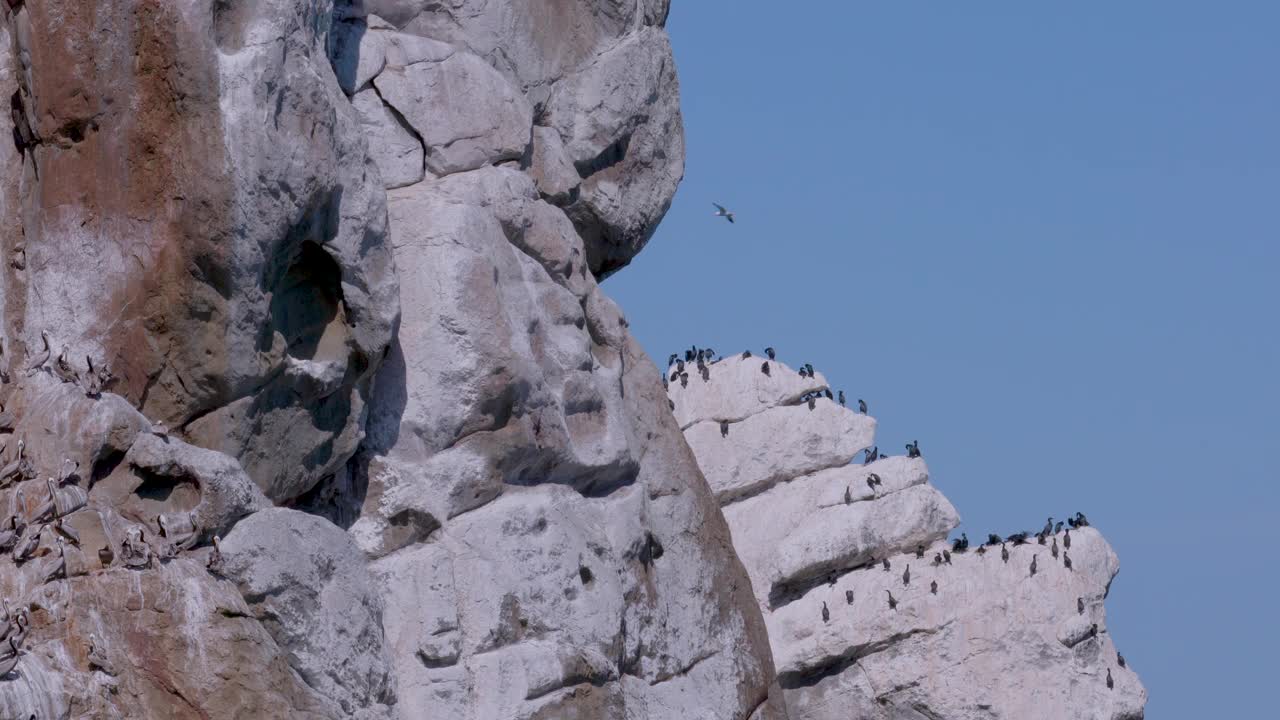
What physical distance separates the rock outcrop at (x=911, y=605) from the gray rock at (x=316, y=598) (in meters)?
18.7

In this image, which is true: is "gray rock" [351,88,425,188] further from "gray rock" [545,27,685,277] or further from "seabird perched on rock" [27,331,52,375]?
"seabird perched on rock" [27,331,52,375]

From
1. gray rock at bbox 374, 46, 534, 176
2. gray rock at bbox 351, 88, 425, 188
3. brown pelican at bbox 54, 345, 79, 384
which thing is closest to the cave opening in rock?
brown pelican at bbox 54, 345, 79, 384

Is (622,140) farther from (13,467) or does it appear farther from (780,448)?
(780,448)

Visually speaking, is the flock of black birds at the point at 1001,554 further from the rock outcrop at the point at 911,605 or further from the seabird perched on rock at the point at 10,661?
the seabird perched on rock at the point at 10,661

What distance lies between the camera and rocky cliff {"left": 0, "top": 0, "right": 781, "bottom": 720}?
23.8 meters

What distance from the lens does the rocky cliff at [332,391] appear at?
2378 centimetres

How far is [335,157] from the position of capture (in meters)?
27.2

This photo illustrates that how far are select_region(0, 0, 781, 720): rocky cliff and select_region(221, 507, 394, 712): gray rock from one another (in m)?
0.04

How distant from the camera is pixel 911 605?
148ft

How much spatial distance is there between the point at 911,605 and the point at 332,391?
19.8m

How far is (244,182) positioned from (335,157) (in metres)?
1.99

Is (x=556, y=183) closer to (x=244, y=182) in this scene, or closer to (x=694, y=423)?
(x=244, y=182)

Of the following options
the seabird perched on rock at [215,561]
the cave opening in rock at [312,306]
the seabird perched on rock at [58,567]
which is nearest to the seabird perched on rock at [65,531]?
the seabird perched on rock at [58,567]

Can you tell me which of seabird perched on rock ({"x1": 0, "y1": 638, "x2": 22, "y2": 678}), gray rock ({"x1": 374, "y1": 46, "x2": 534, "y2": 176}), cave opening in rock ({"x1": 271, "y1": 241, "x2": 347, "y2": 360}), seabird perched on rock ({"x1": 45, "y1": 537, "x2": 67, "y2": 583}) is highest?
gray rock ({"x1": 374, "y1": 46, "x2": 534, "y2": 176})
